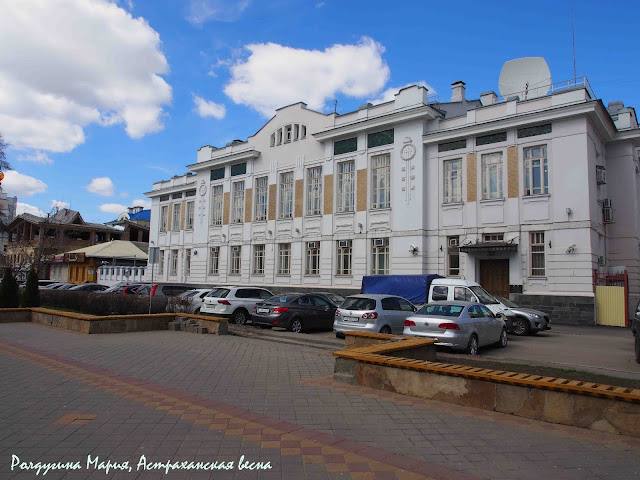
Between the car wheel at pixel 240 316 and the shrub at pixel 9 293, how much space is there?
9.78 metres

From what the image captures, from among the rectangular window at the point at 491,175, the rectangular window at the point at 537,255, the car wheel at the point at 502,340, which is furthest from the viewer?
the rectangular window at the point at 491,175

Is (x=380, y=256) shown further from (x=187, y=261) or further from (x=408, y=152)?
(x=187, y=261)

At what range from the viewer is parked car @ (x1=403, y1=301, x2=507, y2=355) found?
12.0 meters

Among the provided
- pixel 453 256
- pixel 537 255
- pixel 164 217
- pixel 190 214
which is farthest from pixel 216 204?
pixel 537 255

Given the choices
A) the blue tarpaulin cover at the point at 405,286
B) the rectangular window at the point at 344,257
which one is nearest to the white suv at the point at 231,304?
the blue tarpaulin cover at the point at 405,286

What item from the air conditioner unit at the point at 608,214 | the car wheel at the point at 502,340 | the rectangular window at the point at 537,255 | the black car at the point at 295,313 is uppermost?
the air conditioner unit at the point at 608,214

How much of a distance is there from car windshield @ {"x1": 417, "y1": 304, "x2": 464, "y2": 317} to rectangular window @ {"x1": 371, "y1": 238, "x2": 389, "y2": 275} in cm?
1401

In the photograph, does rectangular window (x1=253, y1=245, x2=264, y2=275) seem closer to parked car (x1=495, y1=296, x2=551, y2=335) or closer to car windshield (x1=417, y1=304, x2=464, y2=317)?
parked car (x1=495, y1=296, x2=551, y2=335)

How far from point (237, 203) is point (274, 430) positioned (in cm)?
3118

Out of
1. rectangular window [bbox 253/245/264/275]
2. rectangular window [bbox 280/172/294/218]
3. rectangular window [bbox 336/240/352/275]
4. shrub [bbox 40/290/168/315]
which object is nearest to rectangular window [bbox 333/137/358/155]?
rectangular window [bbox 280/172/294/218]

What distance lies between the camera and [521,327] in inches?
694

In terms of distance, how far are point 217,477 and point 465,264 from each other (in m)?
21.7

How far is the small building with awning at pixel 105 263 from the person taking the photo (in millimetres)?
45094

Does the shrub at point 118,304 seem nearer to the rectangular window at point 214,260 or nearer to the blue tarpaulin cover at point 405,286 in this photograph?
the blue tarpaulin cover at point 405,286
